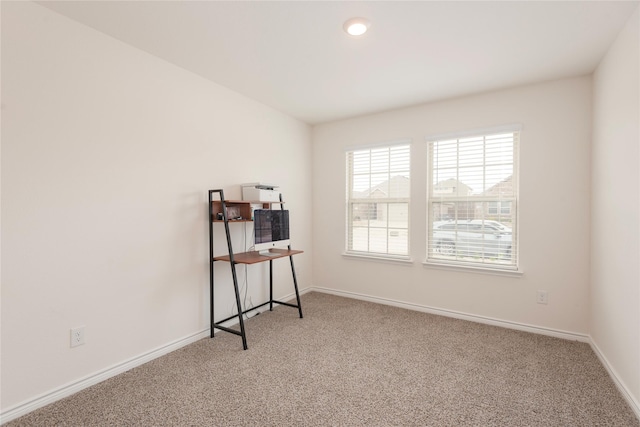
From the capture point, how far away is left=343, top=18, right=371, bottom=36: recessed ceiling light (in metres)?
1.98

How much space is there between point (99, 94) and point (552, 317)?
4.26 meters

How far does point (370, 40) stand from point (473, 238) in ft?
7.44

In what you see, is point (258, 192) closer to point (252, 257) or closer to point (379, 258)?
point (252, 257)

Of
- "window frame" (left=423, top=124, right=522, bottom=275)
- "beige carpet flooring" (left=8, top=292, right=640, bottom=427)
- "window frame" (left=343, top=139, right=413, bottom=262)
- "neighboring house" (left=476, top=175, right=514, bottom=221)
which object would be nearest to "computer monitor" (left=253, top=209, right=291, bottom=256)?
"beige carpet flooring" (left=8, top=292, right=640, bottom=427)

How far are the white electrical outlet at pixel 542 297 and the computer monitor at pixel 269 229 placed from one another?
2570 millimetres

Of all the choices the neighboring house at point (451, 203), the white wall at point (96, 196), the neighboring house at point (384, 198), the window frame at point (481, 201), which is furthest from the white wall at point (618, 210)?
the white wall at point (96, 196)

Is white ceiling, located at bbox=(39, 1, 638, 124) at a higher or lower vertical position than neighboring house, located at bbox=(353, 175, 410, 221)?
higher

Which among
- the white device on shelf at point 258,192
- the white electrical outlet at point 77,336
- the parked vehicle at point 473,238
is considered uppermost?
the white device on shelf at point 258,192

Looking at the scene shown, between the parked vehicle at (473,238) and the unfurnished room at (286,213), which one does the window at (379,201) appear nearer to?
the unfurnished room at (286,213)

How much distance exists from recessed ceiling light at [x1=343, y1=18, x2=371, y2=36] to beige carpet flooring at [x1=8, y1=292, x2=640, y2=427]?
2.44m

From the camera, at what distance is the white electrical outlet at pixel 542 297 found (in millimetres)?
2924

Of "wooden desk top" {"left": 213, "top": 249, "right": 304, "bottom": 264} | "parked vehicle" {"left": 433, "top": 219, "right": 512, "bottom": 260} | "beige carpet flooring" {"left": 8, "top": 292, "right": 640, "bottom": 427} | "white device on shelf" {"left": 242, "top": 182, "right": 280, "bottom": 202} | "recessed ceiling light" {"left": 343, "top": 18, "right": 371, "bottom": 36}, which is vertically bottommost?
"beige carpet flooring" {"left": 8, "top": 292, "right": 640, "bottom": 427}

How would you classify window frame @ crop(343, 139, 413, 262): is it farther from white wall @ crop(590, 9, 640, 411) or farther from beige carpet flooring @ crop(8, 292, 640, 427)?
white wall @ crop(590, 9, 640, 411)

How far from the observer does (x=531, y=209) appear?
2.96m
